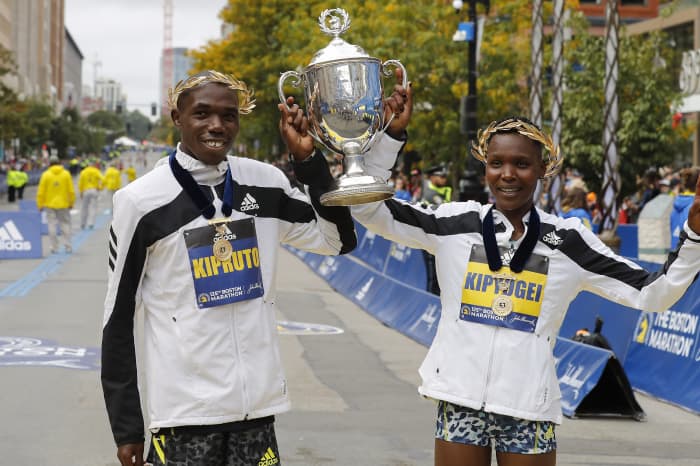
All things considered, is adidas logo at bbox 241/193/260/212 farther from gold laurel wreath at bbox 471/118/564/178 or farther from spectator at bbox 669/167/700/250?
spectator at bbox 669/167/700/250

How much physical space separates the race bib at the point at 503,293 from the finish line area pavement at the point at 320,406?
3.41m

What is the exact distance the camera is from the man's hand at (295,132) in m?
4.22

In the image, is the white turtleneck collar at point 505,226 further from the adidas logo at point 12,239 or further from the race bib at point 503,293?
the adidas logo at point 12,239

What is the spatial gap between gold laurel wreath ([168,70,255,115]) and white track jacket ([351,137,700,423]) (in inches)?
21.2

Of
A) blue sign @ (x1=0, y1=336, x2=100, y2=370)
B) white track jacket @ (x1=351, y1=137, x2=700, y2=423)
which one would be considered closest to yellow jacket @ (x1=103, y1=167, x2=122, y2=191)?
blue sign @ (x1=0, y1=336, x2=100, y2=370)

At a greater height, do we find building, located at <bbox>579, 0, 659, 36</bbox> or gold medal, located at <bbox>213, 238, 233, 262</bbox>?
building, located at <bbox>579, 0, 659, 36</bbox>

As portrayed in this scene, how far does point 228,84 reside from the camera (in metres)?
4.16

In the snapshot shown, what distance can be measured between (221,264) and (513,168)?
45.2 inches

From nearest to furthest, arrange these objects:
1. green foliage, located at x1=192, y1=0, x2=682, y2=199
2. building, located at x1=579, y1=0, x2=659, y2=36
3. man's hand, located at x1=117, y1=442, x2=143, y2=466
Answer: man's hand, located at x1=117, y1=442, x2=143, y2=466, green foliage, located at x1=192, y1=0, x2=682, y2=199, building, located at x1=579, y1=0, x2=659, y2=36

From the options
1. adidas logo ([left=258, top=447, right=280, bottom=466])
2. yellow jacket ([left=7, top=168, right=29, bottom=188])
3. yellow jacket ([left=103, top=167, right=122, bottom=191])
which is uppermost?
adidas logo ([left=258, top=447, right=280, bottom=466])

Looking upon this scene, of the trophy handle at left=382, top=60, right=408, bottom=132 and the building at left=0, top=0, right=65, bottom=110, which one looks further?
the building at left=0, top=0, right=65, bottom=110

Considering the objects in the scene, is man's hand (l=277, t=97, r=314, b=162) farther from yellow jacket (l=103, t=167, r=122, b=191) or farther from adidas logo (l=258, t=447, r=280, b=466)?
yellow jacket (l=103, t=167, r=122, b=191)

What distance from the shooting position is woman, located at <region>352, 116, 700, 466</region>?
443 centimetres

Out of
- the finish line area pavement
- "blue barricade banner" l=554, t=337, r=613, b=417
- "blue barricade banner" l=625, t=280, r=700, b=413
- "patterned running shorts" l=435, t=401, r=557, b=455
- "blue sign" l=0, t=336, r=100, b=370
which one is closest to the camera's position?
"patterned running shorts" l=435, t=401, r=557, b=455
